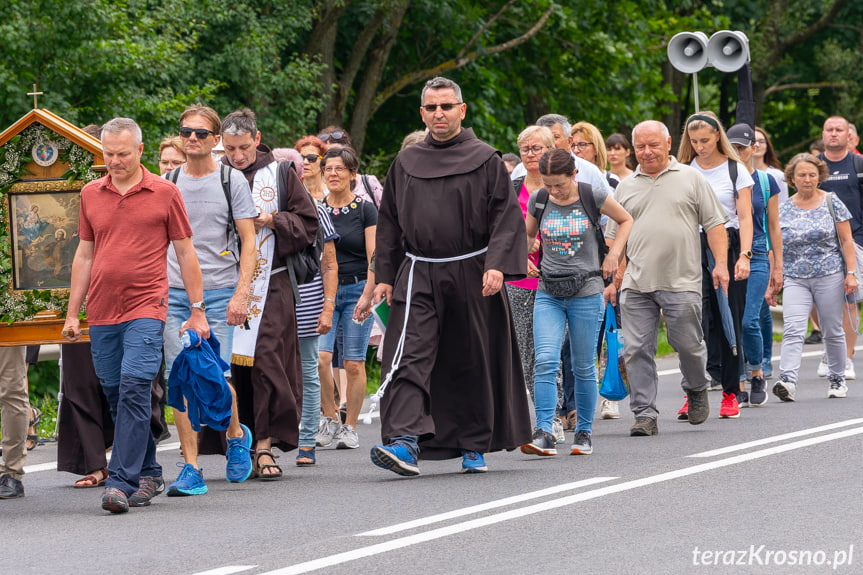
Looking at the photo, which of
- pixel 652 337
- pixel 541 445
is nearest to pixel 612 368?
pixel 652 337

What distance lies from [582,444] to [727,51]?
794 cm

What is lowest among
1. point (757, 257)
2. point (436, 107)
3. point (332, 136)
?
point (757, 257)

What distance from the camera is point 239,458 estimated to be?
8742mm

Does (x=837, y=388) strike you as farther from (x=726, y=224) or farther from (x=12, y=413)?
(x=12, y=413)

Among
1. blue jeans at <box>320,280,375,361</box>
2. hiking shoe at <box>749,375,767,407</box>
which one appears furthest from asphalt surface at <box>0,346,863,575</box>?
hiking shoe at <box>749,375,767,407</box>

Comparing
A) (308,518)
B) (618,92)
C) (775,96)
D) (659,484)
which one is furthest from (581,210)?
(775,96)

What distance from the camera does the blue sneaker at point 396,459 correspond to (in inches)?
325

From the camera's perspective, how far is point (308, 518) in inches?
286

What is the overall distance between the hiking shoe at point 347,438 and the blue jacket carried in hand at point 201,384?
222cm

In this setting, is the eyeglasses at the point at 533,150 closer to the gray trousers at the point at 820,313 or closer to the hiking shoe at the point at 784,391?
the hiking shoe at the point at 784,391

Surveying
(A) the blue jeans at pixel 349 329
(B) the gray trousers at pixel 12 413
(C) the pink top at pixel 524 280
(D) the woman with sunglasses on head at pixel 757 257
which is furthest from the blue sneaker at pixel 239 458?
(D) the woman with sunglasses on head at pixel 757 257

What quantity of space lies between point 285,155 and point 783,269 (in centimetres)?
465

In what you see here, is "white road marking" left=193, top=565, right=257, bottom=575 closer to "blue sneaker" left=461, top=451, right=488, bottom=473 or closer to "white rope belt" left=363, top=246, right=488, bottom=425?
"white rope belt" left=363, top=246, right=488, bottom=425

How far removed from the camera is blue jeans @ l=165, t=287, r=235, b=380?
8.44 m
